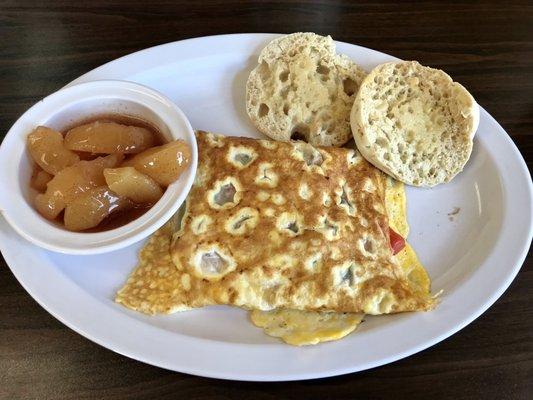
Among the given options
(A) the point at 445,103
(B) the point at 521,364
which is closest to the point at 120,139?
(A) the point at 445,103

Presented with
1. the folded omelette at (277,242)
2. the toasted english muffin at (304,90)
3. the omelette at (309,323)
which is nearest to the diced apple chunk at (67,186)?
the folded omelette at (277,242)

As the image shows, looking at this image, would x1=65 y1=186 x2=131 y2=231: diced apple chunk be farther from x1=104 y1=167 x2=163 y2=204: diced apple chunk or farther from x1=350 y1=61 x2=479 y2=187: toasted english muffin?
x1=350 y1=61 x2=479 y2=187: toasted english muffin

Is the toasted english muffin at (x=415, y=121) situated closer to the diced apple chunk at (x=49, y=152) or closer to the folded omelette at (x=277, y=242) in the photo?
the folded omelette at (x=277, y=242)

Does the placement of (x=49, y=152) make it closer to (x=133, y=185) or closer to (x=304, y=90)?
(x=133, y=185)

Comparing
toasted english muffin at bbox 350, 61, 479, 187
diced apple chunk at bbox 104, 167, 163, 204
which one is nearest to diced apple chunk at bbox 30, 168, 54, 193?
Result: diced apple chunk at bbox 104, 167, 163, 204

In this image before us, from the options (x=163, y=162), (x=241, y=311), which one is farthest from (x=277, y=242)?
(x=163, y=162)
